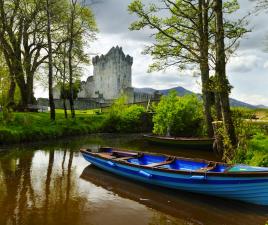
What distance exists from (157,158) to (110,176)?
2.12m

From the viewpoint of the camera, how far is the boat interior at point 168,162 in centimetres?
1264

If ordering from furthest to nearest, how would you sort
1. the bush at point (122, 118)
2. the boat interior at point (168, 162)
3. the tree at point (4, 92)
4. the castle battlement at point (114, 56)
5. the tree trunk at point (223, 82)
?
the castle battlement at point (114, 56) < the bush at point (122, 118) < the tree at point (4, 92) < the tree trunk at point (223, 82) < the boat interior at point (168, 162)

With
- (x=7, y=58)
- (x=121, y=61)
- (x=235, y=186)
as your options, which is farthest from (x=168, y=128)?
(x=121, y=61)

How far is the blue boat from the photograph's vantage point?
34.5 feet

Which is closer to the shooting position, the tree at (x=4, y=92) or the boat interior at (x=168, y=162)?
the boat interior at (x=168, y=162)

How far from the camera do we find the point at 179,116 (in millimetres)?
26562

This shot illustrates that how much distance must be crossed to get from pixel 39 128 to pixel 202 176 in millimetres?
18379

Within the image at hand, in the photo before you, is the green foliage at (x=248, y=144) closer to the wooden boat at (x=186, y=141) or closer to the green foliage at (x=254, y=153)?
the green foliage at (x=254, y=153)

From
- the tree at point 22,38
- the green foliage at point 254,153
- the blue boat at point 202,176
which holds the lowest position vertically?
the blue boat at point 202,176

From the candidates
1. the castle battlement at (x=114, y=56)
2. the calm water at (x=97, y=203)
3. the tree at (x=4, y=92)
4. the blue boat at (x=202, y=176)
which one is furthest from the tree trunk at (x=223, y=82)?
the castle battlement at (x=114, y=56)

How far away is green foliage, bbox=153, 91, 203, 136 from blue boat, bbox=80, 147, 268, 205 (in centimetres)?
1097

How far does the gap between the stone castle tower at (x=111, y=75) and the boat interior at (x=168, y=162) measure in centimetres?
4809

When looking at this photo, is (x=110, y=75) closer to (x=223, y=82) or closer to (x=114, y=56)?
(x=114, y=56)

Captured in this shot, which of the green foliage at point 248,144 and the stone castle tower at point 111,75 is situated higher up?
the stone castle tower at point 111,75
